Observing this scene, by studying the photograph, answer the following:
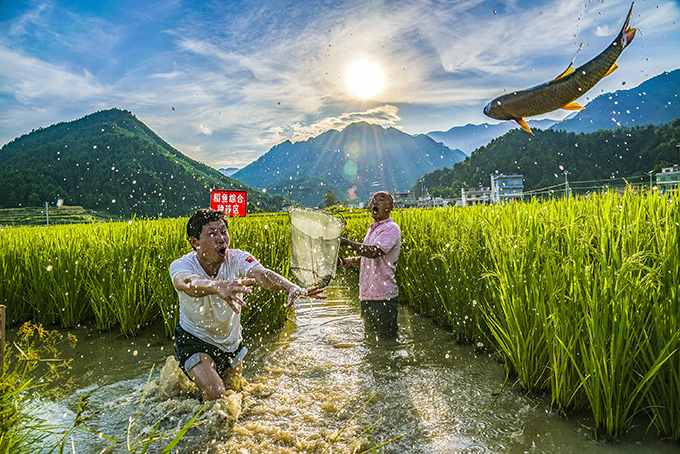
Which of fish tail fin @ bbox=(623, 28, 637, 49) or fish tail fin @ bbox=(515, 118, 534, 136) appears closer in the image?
fish tail fin @ bbox=(623, 28, 637, 49)

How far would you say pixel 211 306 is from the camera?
293 centimetres

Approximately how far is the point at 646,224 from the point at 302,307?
196 inches

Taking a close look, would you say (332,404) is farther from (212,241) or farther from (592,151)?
(592,151)

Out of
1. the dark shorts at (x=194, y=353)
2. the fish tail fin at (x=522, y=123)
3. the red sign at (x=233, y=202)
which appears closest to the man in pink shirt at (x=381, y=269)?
the fish tail fin at (x=522, y=123)

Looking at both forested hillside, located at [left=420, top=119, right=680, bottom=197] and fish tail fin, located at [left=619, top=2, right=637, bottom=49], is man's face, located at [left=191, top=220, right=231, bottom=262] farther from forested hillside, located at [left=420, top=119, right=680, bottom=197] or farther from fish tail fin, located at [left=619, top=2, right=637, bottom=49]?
forested hillside, located at [left=420, top=119, right=680, bottom=197]

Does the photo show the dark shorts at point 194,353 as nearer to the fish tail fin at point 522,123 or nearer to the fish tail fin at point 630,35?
the fish tail fin at point 522,123

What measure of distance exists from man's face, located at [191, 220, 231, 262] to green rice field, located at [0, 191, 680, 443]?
1855 millimetres

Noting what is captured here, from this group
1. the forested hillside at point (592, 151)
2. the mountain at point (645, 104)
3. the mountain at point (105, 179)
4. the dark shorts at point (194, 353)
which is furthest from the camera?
the mountain at point (645, 104)

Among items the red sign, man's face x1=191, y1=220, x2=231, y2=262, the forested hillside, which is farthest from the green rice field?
the forested hillside

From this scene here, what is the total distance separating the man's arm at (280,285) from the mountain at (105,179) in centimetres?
7028

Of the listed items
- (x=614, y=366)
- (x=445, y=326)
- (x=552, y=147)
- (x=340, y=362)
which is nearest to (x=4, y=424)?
(x=340, y=362)

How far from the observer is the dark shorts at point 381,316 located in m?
4.12

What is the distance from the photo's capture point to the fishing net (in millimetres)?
2631

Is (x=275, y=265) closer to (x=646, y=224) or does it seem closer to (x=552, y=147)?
(x=646, y=224)
